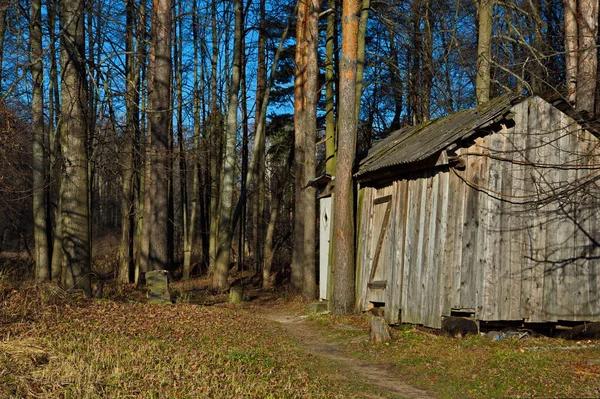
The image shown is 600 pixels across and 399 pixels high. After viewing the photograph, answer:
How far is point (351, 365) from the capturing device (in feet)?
33.6

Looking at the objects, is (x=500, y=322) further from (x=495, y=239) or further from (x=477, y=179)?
(x=477, y=179)

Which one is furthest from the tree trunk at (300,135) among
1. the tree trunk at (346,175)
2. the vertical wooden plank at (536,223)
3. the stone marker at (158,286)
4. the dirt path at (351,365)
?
the vertical wooden plank at (536,223)

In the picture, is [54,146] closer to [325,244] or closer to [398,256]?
[325,244]

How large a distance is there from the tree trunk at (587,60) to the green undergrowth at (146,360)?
25.6 ft

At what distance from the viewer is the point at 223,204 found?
2127 centimetres

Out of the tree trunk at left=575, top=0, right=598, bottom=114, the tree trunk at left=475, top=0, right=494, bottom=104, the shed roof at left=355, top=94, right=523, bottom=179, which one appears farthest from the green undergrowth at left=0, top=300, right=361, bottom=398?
the tree trunk at left=475, top=0, right=494, bottom=104

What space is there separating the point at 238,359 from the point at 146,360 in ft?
4.59

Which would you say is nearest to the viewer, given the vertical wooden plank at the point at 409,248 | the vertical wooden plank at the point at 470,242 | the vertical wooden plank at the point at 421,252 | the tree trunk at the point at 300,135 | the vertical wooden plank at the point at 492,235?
the vertical wooden plank at the point at 492,235

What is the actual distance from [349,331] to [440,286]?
7.30 feet

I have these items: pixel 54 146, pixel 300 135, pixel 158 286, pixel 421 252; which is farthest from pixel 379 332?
pixel 54 146

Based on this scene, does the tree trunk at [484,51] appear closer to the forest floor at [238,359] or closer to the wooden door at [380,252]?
the wooden door at [380,252]

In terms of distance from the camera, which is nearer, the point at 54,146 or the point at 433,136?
the point at 433,136

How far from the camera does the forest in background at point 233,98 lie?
45.9ft

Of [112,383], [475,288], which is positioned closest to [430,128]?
[475,288]
